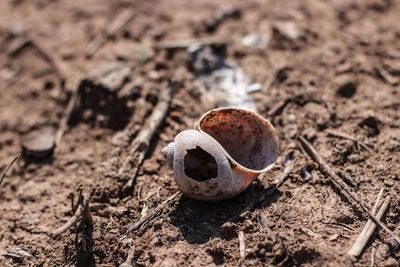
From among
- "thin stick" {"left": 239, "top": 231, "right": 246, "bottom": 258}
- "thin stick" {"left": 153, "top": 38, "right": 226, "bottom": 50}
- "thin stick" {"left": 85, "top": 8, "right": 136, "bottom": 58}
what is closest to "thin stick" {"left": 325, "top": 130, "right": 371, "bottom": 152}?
"thin stick" {"left": 239, "top": 231, "right": 246, "bottom": 258}

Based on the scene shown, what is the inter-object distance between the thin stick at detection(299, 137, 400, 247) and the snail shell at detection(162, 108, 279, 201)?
1.51ft

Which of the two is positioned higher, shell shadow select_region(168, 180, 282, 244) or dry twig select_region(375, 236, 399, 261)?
shell shadow select_region(168, 180, 282, 244)

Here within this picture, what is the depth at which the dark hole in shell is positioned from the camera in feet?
9.87

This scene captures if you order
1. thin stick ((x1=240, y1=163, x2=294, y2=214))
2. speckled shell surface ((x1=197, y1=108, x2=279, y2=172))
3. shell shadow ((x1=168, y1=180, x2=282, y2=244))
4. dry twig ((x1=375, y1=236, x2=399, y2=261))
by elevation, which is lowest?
dry twig ((x1=375, y1=236, x2=399, y2=261))

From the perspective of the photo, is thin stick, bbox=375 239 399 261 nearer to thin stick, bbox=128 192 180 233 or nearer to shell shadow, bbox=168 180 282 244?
shell shadow, bbox=168 180 282 244

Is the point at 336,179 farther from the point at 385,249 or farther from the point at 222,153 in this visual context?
the point at 222,153

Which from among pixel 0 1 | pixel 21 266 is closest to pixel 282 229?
pixel 21 266

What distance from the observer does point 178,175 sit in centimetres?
272

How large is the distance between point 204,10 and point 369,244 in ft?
12.2

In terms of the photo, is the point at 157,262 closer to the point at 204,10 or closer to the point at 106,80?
the point at 106,80

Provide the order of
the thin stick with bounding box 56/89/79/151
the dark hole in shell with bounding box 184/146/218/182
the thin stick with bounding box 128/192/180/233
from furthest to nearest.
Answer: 1. the thin stick with bounding box 56/89/79/151
2. the dark hole in shell with bounding box 184/146/218/182
3. the thin stick with bounding box 128/192/180/233

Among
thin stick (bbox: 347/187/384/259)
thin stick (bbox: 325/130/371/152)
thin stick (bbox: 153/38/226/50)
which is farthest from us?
thin stick (bbox: 153/38/226/50)

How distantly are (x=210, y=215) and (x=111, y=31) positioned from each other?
3.21 meters

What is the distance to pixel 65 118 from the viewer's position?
4.19 metres
